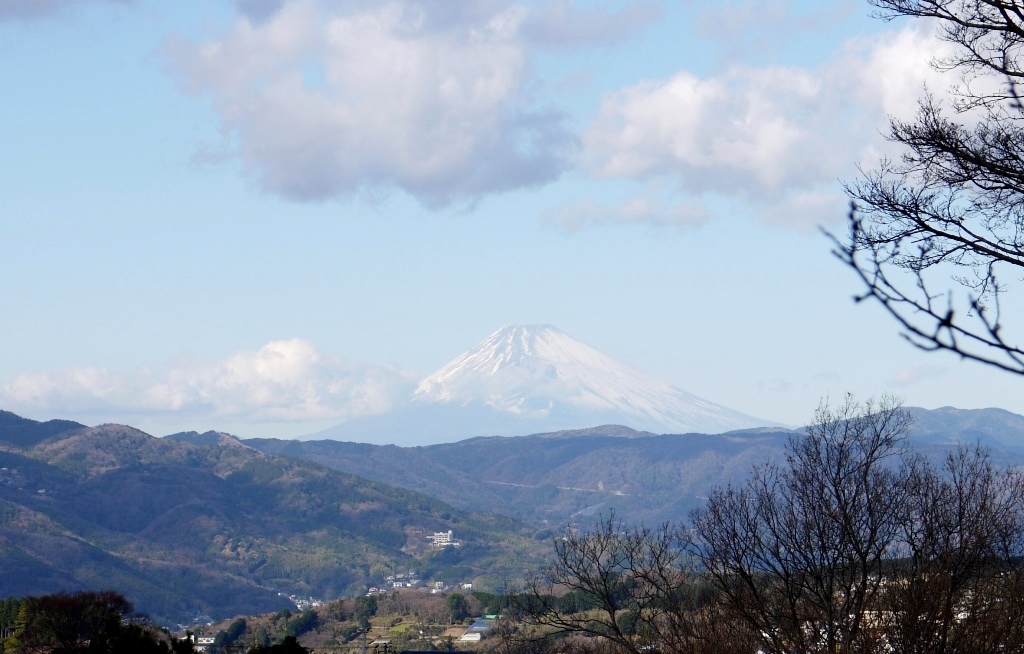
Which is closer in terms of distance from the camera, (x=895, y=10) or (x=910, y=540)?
(x=895, y=10)

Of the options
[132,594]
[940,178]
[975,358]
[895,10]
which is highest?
[895,10]

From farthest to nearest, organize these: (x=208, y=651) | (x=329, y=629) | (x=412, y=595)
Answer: (x=412, y=595)
(x=329, y=629)
(x=208, y=651)

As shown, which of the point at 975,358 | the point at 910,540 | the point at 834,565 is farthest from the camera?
the point at 910,540

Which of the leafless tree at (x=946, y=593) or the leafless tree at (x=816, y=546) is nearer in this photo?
the leafless tree at (x=946, y=593)

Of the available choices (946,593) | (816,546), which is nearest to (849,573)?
(816,546)

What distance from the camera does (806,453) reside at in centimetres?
1723

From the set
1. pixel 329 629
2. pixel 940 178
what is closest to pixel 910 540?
pixel 940 178

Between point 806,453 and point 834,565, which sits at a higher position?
point 806,453

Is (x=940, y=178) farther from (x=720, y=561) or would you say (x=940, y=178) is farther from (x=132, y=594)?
(x=132, y=594)

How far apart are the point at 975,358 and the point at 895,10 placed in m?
3.66

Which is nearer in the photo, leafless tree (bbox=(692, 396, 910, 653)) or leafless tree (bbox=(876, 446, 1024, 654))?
leafless tree (bbox=(876, 446, 1024, 654))

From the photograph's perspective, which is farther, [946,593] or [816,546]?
[816,546]

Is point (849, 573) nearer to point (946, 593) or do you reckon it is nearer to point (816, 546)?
point (816, 546)

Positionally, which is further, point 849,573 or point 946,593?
point 849,573
